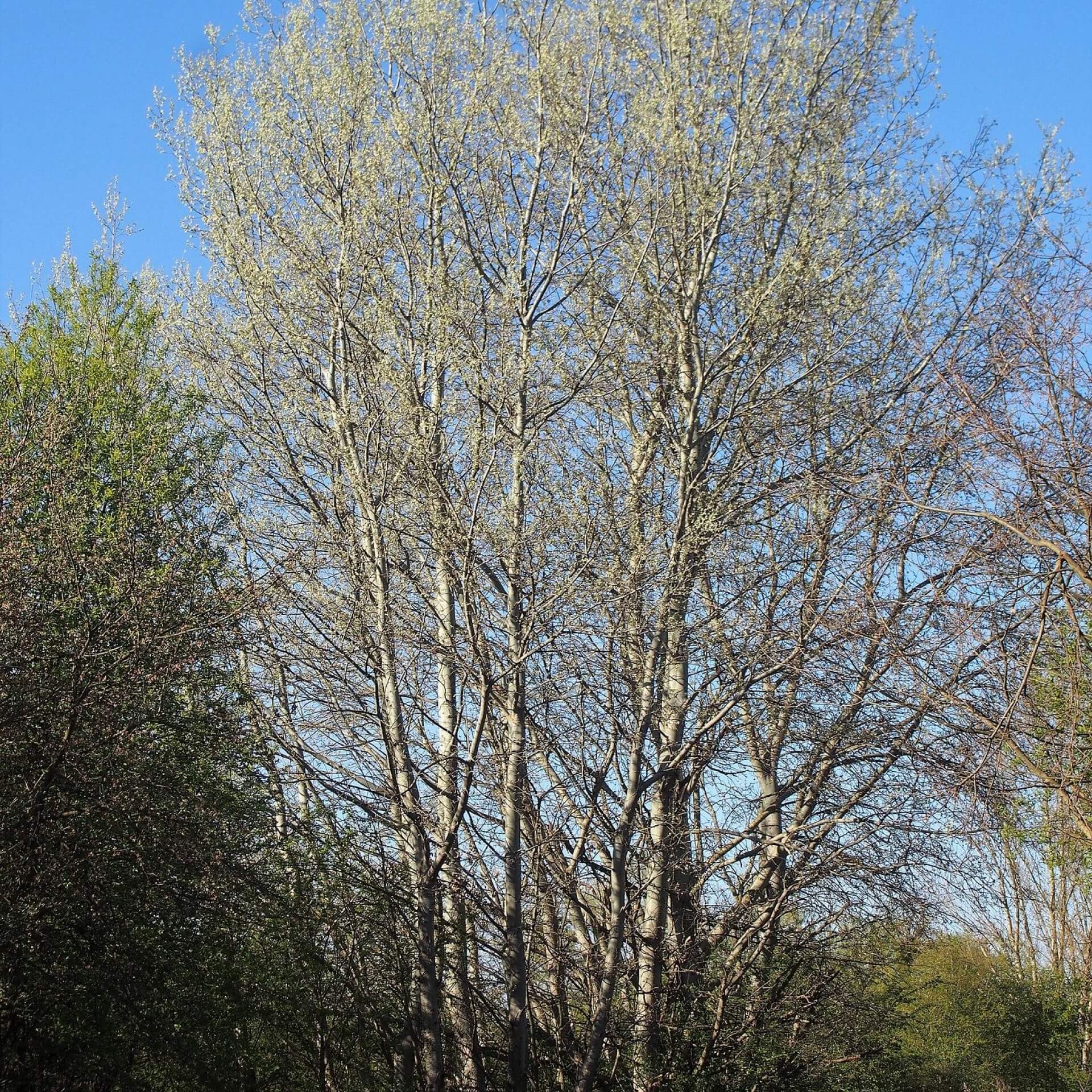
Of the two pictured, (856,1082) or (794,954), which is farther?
(856,1082)

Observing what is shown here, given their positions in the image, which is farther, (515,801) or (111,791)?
(515,801)

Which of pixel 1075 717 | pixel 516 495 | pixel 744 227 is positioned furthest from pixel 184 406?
pixel 1075 717

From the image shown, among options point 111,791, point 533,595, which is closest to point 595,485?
point 533,595

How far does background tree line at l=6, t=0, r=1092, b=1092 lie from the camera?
790 cm

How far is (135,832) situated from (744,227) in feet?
21.3

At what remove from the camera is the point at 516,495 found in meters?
8.73

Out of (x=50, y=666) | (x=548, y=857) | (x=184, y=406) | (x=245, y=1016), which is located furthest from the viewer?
(x=184, y=406)

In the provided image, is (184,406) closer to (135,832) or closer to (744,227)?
(135,832)

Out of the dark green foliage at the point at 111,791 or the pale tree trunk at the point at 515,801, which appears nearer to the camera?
the dark green foliage at the point at 111,791

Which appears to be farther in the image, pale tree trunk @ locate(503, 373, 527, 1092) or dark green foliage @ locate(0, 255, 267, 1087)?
pale tree trunk @ locate(503, 373, 527, 1092)

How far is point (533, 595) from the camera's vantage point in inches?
336

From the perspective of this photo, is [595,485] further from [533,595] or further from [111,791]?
[111,791]

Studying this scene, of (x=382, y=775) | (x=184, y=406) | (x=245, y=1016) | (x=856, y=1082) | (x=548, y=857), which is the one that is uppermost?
(x=184, y=406)

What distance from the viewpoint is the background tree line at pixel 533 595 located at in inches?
311
